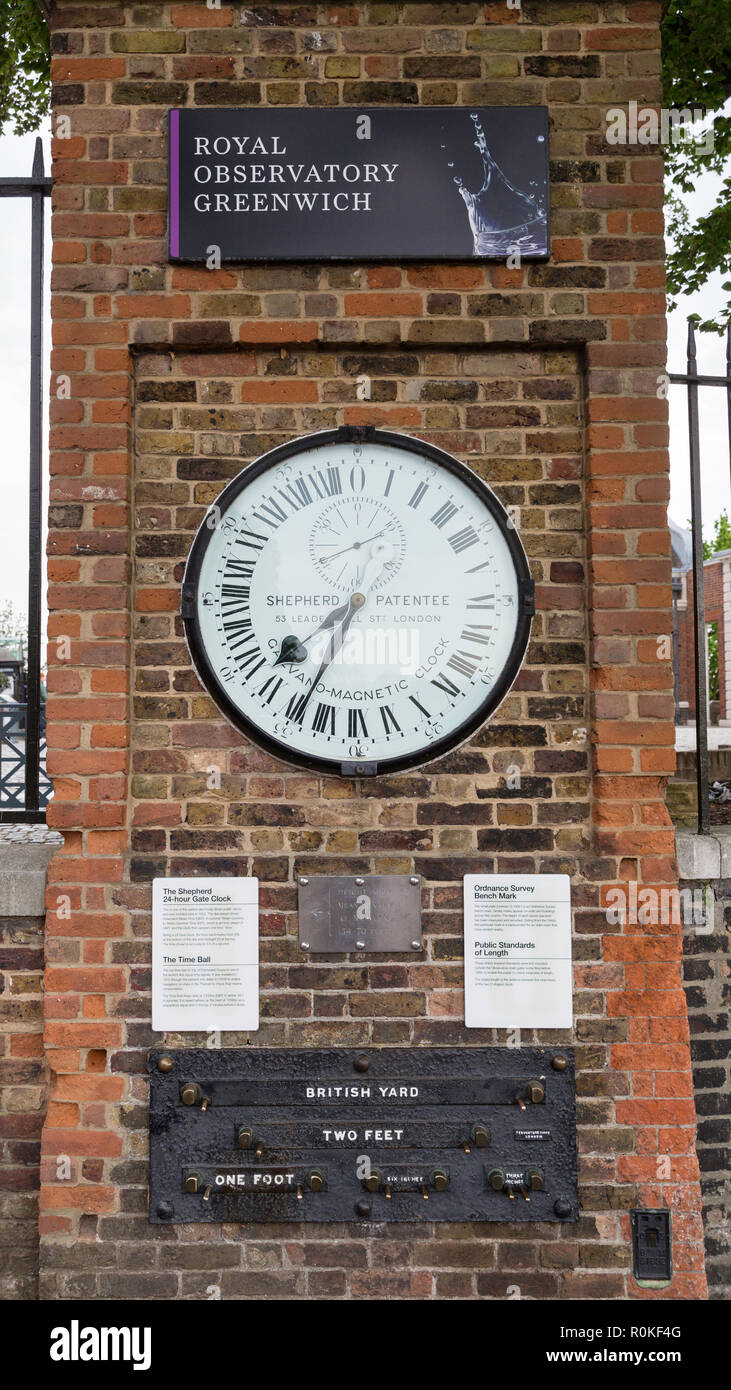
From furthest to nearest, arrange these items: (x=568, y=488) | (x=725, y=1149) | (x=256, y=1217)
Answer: (x=725, y=1149)
(x=568, y=488)
(x=256, y=1217)

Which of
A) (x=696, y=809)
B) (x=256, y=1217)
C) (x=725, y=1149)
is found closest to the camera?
(x=256, y=1217)

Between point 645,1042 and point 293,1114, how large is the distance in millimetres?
1001

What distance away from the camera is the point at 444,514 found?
2.76 m

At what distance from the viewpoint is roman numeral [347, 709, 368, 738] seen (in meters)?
2.71

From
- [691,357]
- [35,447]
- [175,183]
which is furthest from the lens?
[691,357]

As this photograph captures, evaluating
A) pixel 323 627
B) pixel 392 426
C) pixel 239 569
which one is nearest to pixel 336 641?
pixel 323 627

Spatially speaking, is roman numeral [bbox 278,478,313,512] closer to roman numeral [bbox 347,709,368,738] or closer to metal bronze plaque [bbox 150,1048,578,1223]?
roman numeral [bbox 347,709,368,738]

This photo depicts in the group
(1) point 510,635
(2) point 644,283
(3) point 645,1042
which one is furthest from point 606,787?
(2) point 644,283

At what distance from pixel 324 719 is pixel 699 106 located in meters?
3.98

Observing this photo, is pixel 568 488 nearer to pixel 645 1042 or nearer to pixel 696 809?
pixel 696 809

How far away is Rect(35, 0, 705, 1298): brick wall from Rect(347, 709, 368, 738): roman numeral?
165 mm

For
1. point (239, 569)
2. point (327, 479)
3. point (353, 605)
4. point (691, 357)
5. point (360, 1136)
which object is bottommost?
point (360, 1136)

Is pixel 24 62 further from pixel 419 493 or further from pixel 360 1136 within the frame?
pixel 360 1136

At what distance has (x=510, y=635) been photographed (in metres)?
2.75
